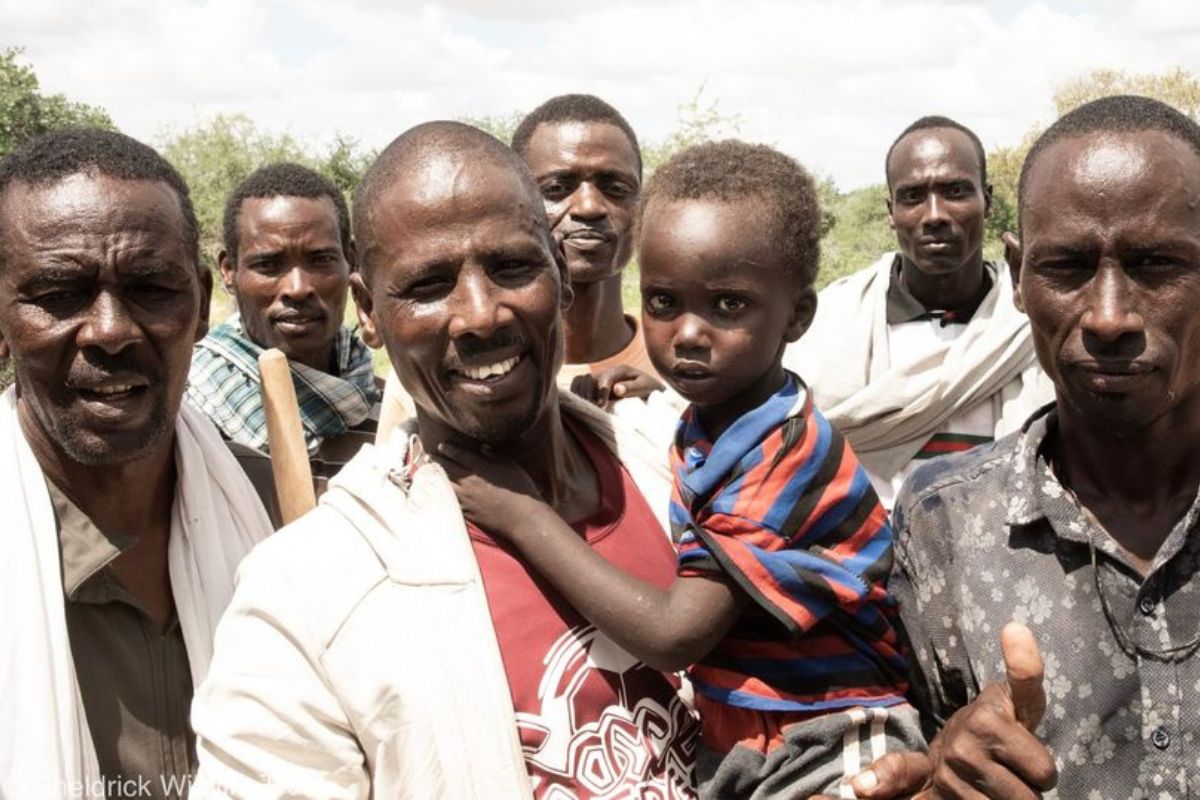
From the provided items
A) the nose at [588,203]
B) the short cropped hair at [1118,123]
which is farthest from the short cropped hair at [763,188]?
the nose at [588,203]

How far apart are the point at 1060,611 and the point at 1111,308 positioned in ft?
1.57

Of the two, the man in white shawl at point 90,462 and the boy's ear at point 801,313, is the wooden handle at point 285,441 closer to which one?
the man in white shawl at point 90,462

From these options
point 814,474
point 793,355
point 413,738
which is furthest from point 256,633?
point 793,355

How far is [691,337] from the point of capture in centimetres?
234

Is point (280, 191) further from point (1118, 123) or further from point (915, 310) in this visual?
point (1118, 123)

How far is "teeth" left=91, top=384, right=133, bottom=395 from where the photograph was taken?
2.27 m

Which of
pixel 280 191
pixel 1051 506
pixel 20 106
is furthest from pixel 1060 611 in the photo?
pixel 20 106

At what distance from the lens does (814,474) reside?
215 centimetres

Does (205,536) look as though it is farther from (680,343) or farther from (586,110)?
(586,110)

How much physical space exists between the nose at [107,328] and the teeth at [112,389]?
0.06 meters

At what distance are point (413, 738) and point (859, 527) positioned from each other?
83 cm

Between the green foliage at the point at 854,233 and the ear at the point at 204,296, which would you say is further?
the green foliage at the point at 854,233

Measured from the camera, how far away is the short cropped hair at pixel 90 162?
230 cm

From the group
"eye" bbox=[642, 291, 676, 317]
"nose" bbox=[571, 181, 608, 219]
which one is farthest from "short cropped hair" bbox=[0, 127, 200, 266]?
"nose" bbox=[571, 181, 608, 219]
